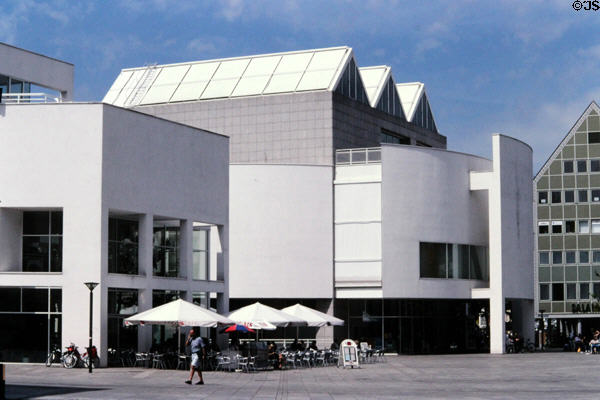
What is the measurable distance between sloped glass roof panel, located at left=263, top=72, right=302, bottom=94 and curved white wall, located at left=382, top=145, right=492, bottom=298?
11.0 metres

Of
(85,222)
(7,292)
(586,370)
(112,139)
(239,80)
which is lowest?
(586,370)

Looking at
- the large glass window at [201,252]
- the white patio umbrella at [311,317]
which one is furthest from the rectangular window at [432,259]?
the large glass window at [201,252]

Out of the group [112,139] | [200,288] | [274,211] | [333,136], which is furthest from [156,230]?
[333,136]

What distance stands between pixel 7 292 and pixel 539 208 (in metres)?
67.7

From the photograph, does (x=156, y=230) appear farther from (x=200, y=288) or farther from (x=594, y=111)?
(x=594, y=111)

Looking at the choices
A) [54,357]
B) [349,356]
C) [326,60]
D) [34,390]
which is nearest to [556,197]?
[326,60]

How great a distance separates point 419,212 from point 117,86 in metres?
30.7

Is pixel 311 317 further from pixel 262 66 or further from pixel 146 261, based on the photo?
pixel 262 66

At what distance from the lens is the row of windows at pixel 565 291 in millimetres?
103331

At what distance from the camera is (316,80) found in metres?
76.1

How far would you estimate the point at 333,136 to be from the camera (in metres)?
73.5

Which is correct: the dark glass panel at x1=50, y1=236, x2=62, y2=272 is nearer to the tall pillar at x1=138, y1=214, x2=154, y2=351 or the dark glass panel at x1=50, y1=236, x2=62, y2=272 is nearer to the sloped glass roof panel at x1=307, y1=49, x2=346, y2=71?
the tall pillar at x1=138, y1=214, x2=154, y2=351

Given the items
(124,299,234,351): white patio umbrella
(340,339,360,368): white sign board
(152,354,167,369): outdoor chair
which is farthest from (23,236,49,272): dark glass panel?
(340,339,360,368): white sign board

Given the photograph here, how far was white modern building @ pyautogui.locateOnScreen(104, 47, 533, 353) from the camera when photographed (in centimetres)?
6850
